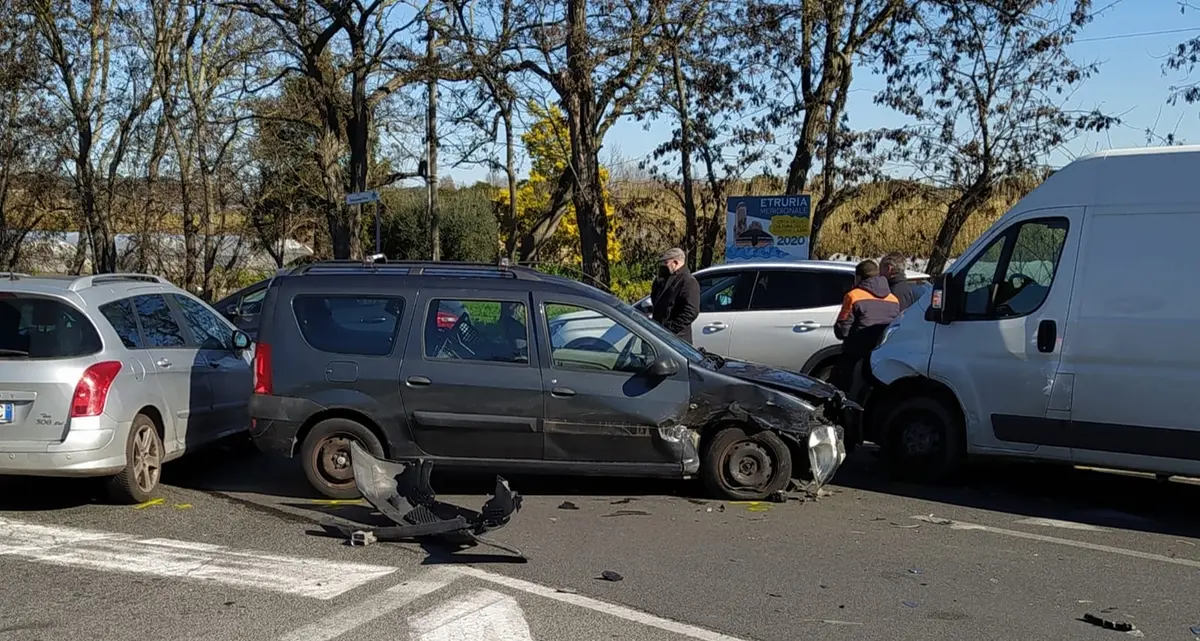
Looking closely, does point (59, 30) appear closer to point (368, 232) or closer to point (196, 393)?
point (368, 232)

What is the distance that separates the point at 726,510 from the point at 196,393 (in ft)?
13.6

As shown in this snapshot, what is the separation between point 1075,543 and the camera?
6.77 meters

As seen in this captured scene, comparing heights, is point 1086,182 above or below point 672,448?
above

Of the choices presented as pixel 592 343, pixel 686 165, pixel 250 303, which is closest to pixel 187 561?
pixel 592 343

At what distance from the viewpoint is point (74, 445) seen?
685 centimetres

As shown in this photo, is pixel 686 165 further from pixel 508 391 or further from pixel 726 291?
pixel 508 391

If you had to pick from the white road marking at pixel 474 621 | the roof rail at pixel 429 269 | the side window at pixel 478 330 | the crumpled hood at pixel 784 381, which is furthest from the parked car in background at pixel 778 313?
the white road marking at pixel 474 621

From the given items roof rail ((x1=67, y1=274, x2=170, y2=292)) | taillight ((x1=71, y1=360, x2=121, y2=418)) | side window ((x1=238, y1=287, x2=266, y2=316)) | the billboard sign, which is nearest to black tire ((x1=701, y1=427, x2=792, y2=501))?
taillight ((x1=71, y1=360, x2=121, y2=418))

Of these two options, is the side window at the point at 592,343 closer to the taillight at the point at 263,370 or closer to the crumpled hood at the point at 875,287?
the taillight at the point at 263,370

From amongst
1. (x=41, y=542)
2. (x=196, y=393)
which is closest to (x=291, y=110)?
(x=196, y=393)

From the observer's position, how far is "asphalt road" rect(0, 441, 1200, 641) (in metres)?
5.09

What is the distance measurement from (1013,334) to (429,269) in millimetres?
4340

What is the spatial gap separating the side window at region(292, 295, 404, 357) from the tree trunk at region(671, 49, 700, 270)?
419 inches

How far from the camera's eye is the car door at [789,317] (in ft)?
37.6
